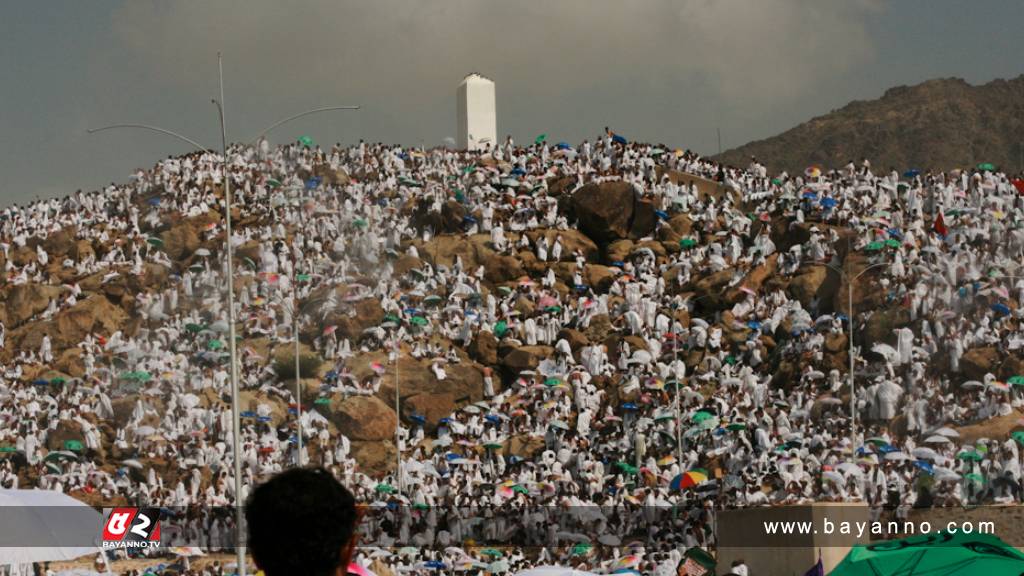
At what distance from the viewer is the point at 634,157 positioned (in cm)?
6712

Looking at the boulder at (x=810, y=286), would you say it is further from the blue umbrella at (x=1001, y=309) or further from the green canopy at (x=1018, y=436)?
the green canopy at (x=1018, y=436)

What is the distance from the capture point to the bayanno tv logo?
2519 cm

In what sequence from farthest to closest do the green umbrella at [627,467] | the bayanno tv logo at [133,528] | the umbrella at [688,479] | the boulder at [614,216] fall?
1. the boulder at [614,216]
2. the green umbrella at [627,467]
3. the umbrella at [688,479]
4. the bayanno tv logo at [133,528]

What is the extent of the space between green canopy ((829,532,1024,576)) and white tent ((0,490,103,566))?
13765 millimetres

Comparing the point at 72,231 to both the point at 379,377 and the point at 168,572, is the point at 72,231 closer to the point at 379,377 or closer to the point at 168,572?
the point at 379,377

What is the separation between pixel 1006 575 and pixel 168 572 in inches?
1031

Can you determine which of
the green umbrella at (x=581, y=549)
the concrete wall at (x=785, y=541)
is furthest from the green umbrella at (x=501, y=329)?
the concrete wall at (x=785, y=541)

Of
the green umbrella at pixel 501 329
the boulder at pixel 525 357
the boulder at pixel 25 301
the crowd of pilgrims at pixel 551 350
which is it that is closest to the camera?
the crowd of pilgrims at pixel 551 350

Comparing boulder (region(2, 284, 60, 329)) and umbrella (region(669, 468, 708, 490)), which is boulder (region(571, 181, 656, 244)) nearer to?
boulder (region(2, 284, 60, 329))

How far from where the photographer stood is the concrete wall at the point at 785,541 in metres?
21.3

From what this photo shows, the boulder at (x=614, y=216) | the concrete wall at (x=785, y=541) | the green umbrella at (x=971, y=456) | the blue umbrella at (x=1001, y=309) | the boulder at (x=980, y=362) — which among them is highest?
the boulder at (x=614, y=216)

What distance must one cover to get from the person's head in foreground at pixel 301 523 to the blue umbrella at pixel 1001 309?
44214 mm

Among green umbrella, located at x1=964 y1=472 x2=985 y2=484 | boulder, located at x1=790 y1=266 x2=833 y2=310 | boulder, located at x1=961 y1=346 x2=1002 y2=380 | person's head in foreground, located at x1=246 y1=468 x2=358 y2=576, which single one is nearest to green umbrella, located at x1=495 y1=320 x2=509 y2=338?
boulder, located at x1=790 y1=266 x2=833 y2=310

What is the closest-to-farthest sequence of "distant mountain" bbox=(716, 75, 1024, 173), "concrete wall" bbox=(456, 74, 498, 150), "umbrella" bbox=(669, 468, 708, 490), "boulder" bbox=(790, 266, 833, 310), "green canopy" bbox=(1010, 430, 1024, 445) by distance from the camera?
"green canopy" bbox=(1010, 430, 1024, 445), "umbrella" bbox=(669, 468, 708, 490), "boulder" bbox=(790, 266, 833, 310), "concrete wall" bbox=(456, 74, 498, 150), "distant mountain" bbox=(716, 75, 1024, 173)
